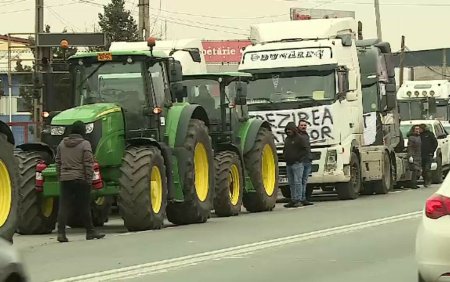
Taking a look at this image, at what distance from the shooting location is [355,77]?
2339cm

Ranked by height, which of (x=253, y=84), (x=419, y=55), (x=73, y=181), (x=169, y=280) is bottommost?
(x=169, y=280)

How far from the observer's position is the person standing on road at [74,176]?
46.5 ft

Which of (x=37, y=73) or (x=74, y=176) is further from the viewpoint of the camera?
(x=37, y=73)

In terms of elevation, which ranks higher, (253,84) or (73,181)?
(253,84)

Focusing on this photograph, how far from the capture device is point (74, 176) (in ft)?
46.3

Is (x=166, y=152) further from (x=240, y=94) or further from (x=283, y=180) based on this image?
(x=283, y=180)

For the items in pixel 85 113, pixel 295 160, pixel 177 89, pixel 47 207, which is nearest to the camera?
pixel 85 113

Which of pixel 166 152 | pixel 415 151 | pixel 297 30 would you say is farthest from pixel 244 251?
pixel 415 151

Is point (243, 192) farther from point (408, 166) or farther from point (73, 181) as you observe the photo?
point (408, 166)

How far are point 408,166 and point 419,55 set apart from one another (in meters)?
48.4

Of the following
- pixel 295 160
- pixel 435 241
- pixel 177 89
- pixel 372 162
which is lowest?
pixel 435 241

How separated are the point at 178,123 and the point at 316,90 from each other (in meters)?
6.41

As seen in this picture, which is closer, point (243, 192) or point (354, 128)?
point (243, 192)

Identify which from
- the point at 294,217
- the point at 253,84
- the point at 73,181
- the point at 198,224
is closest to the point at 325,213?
the point at 294,217
